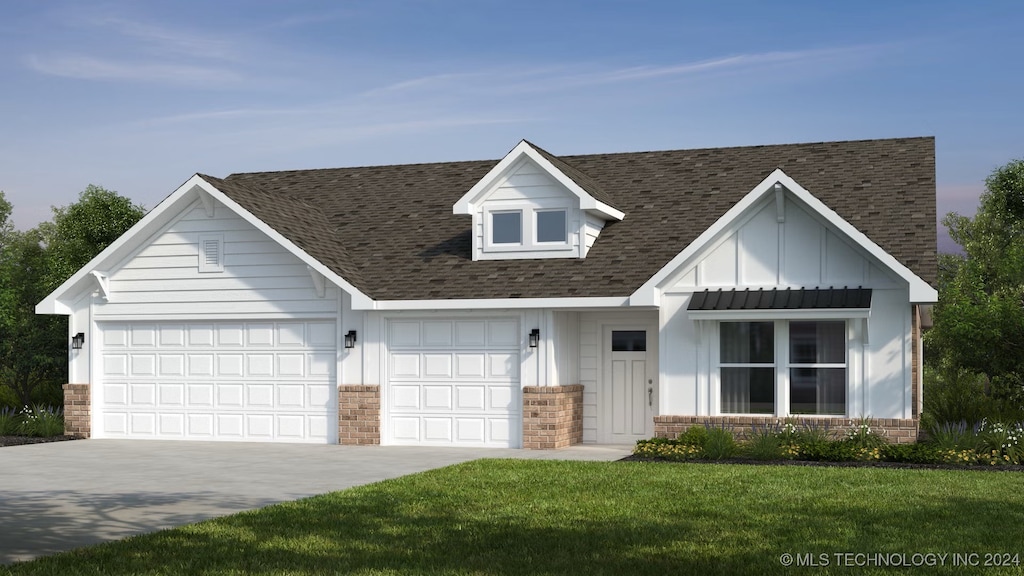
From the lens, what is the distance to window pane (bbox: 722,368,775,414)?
20594mm

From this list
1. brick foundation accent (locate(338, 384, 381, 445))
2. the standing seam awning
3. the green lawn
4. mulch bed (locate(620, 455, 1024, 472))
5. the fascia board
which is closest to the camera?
the green lawn

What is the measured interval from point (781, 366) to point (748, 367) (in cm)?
58

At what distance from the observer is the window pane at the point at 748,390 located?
20.6 metres

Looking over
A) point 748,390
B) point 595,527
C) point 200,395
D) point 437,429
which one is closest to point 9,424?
point 200,395

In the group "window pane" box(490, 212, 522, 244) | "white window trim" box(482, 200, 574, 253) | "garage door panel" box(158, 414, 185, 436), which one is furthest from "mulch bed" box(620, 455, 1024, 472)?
"garage door panel" box(158, 414, 185, 436)

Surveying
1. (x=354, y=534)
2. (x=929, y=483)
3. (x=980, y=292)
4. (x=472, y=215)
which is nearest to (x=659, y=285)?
(x=472, y=215)

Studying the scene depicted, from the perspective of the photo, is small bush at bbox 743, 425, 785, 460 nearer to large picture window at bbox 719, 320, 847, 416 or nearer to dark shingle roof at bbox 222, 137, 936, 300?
large picture window at bbox 719, 320, 847, 416

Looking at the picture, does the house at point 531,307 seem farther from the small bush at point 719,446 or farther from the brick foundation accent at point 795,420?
the small bush at point 719,446

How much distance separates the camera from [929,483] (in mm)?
15375

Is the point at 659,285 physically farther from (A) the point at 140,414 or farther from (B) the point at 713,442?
(A) the point at 140,414

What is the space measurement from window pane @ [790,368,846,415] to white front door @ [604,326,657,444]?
317 centimetres

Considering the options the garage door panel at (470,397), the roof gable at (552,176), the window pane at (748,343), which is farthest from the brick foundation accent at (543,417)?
→ the roof gable at (552,176)

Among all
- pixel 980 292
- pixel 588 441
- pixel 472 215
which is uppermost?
pixel 472 215

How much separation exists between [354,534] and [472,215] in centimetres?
1299
